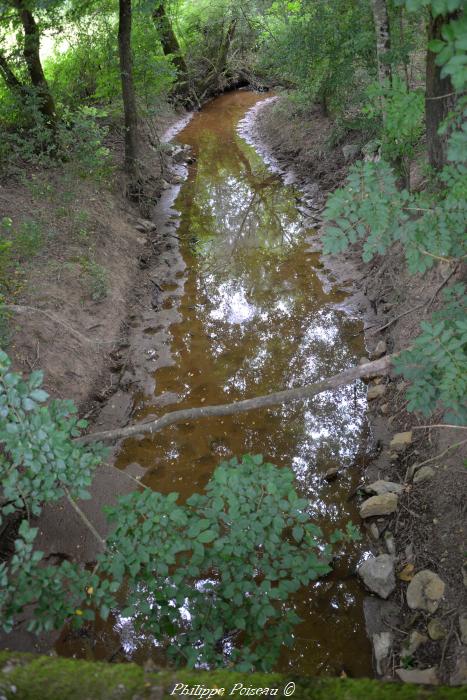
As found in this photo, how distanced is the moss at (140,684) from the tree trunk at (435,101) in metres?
3.26

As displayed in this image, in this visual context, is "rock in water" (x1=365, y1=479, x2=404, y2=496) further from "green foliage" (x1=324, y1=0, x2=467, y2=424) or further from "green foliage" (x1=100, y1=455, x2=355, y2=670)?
"green foliage" (x1=100, y1=455, x2=355, y2=670)

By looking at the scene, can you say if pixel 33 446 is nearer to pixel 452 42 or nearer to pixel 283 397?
pixel 283 397

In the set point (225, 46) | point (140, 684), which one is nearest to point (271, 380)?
point (140, 684)

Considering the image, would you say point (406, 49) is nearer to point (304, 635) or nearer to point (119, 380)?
point (119, 380)

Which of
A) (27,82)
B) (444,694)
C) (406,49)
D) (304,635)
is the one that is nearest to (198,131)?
(27,82)

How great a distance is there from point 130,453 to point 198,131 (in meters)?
13.1

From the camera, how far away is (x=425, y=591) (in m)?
3.76

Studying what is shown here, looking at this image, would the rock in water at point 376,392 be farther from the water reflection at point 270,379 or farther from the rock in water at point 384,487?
the rock in water at point 384,487

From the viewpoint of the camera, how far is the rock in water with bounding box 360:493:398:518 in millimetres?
4488

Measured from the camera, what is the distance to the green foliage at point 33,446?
A: 234 cm

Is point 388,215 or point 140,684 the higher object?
point 388,215

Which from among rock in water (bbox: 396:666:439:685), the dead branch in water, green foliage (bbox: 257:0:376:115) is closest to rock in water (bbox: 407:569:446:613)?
rock in water (bbox: 396:666:439:685)

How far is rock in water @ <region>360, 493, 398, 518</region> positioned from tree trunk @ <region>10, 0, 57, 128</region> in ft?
25.7

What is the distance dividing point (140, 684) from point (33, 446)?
123 centimetres
